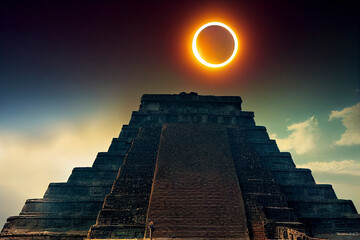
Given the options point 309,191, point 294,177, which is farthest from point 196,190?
point 309,191

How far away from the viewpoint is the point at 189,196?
25.8ft

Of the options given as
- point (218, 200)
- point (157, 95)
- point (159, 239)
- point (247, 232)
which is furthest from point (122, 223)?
point (157, 95)

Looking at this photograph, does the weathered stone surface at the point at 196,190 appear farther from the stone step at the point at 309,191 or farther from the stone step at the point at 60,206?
the stone step at the point at 309,191

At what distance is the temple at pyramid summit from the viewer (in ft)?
23.3

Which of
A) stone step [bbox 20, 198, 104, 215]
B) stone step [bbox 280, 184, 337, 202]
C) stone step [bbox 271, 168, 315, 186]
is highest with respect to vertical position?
stone step [bbox 271, 168, 315, 186]

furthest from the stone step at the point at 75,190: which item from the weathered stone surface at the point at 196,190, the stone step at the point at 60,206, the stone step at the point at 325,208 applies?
the stone step at the point at 325,208

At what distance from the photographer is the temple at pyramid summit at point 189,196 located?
7.09m

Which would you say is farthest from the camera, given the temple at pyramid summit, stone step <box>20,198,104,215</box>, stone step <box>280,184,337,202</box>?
stone step <box>280,184,337,202</box>

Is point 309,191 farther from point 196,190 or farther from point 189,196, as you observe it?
point 189,196

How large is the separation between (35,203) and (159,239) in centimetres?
576

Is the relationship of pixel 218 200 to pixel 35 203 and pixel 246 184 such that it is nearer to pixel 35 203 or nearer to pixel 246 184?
pixel 246 184

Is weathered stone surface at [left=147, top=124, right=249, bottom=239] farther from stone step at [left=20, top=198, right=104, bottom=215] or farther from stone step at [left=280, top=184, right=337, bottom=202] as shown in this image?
stone step at [left=280, top=184, right=337, bottom=202]

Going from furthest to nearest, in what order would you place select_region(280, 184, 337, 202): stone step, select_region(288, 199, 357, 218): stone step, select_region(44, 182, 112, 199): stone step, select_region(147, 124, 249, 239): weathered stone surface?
1. select_region(280, 184, 337, 202): stone step
2. select_region(44, 182, 112, 199): stone step
3. select_region(288, 199, 357, 218): stone step
4. select_region(147, 124, 249, 239): weathered stone surface

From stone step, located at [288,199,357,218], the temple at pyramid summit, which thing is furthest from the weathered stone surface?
stone step, located at [288,199,357,218]
